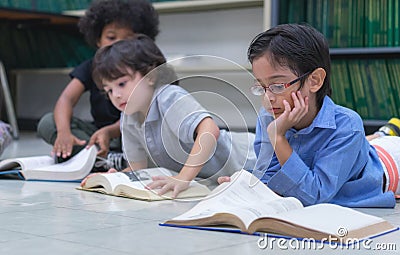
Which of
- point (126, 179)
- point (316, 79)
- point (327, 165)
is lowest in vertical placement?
point (126, 179)

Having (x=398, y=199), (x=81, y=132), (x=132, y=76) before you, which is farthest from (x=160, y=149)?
(x=81, y=132)

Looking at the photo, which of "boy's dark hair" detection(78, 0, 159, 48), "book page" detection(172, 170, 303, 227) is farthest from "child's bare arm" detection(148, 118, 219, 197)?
"boy's dark hair" detection(78, 0, 159, 48)

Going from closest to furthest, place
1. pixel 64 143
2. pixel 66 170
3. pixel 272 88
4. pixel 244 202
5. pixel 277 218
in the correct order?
pixel 277 218, pixel 244 202, pixel 272 88, pixel 66 170, pixel 64 143

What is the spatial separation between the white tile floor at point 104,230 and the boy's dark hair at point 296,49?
30 cm

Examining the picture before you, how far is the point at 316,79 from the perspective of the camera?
1.37m

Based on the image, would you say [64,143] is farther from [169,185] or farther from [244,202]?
[244,202]

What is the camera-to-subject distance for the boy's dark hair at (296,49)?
134 cm

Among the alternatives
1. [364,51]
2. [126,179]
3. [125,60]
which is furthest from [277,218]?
[364,51]

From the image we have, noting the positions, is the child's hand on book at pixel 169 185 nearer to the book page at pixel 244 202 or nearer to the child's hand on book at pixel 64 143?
the book page at pixel 244 202

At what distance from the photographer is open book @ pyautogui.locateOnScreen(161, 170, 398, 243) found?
1013 millimetres

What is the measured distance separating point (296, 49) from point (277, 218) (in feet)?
1.41

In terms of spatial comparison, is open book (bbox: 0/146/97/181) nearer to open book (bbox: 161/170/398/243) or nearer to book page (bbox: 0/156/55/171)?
book page (bbox: 0/156/55/171)

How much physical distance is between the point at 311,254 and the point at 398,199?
67 cm

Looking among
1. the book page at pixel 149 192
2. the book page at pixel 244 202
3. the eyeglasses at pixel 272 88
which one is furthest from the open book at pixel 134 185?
the eyeglasses at pixel 272 88
